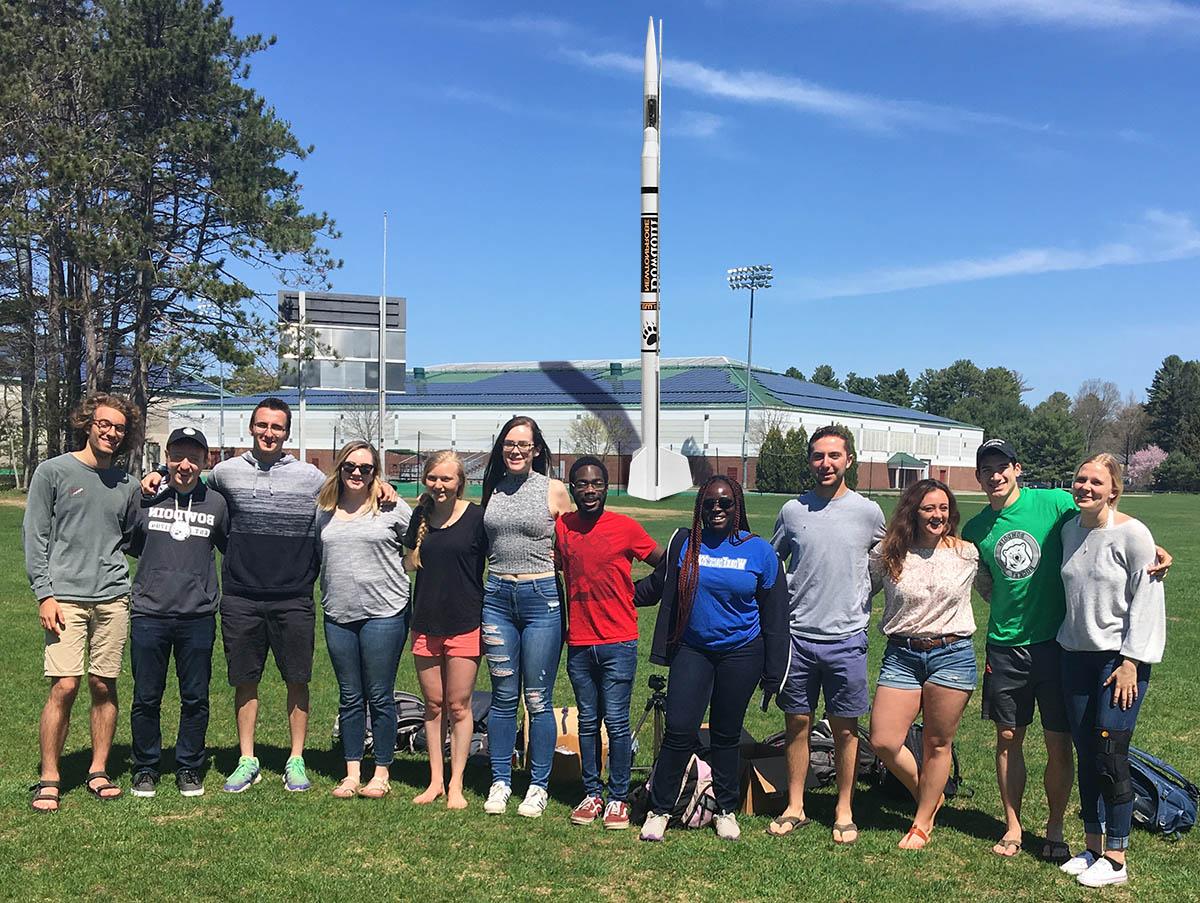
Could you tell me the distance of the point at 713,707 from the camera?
5.61 meters

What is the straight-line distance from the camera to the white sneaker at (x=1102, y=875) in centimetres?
507

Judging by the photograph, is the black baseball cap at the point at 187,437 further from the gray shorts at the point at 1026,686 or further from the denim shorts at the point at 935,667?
the gray shorts at the point at 1026,686

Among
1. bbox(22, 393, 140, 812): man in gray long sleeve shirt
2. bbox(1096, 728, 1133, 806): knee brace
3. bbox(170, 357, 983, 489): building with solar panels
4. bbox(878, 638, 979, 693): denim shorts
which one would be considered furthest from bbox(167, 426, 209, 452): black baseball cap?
bbox(170, 357, 983, 489): building with solar panels

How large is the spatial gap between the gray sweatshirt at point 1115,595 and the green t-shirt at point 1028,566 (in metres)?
0.15

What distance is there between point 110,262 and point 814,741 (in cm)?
2769

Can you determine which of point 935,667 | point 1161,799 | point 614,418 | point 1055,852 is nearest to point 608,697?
point 935,667

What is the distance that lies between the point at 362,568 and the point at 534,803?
164 cm

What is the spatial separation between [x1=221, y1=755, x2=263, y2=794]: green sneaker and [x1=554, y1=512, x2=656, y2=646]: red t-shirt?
2.17 metres

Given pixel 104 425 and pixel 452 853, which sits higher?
pixel 104 425

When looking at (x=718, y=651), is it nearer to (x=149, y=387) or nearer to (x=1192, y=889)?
(x=1192, y=889)

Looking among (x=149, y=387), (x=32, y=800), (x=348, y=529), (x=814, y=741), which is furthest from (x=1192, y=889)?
(x=149, y=387)

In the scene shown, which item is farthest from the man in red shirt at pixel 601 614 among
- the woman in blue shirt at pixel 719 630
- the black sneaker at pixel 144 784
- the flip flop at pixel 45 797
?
the flip flop at pixel 45 797

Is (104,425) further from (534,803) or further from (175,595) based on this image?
(534,803)

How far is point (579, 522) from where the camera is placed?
5926 millimetres
